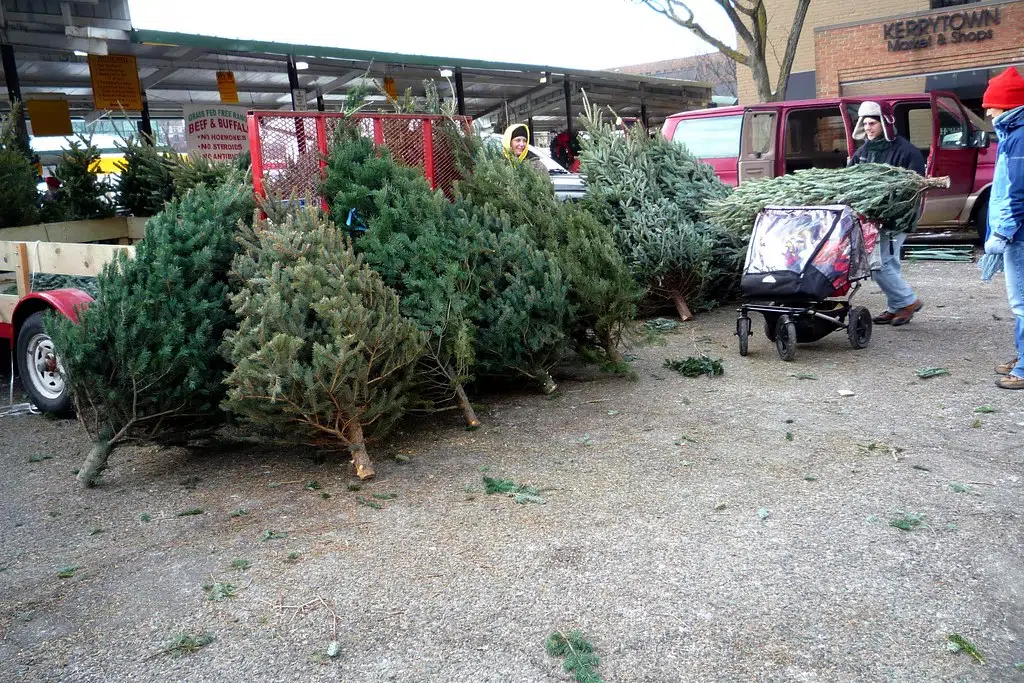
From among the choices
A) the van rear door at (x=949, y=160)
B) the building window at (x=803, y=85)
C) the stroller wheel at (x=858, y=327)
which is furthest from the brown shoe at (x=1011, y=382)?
the building window at (x=803, y=85)

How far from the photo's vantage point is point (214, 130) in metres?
12.6

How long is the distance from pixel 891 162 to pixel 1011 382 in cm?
287

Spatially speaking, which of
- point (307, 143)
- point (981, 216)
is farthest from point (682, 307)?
point (981, 216)

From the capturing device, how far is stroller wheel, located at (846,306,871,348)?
7.28 metres

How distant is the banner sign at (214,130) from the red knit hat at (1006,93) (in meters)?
9.27

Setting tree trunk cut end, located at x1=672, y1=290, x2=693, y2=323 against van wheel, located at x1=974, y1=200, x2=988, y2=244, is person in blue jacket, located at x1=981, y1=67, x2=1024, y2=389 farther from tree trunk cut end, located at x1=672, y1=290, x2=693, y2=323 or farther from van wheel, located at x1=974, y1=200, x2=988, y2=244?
van wheel, located at x1=974, y1=200, x2=988, y2=244

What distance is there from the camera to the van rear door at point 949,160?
40.4 feet

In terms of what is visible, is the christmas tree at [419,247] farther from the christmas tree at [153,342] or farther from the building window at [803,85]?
the building window at [803,85]

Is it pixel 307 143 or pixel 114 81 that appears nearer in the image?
pixel 307 143

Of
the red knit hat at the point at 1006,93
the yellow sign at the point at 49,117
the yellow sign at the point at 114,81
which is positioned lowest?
the red knit hat at the point at 1006,93

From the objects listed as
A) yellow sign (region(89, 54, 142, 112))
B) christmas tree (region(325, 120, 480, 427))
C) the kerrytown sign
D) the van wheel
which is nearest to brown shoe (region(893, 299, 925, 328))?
christmas tree (region(325, 120, 480, 427))

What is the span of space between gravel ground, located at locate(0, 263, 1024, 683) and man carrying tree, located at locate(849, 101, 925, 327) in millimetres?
1927

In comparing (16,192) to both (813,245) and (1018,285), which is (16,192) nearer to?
(813,245)

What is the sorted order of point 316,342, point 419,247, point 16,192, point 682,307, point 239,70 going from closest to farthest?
point 316,342 < point 419,247 < point 16,192 < point 682,307 < point 239,70
